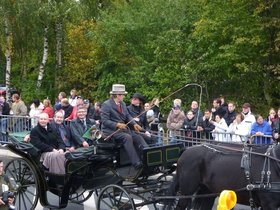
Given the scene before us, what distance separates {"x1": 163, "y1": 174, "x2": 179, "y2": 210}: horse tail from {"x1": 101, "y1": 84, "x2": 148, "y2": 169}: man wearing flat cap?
75 centimetres

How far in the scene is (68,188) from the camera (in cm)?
918

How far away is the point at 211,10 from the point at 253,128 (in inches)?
397

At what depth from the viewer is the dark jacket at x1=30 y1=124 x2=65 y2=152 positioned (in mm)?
9577

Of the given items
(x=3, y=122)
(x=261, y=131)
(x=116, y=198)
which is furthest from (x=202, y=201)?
(x=3, y=122)

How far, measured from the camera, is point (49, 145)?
9.69m

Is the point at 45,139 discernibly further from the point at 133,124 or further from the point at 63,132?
the point at 133,124

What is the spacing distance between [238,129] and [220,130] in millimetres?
593

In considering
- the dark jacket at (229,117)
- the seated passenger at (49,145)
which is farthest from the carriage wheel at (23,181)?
the dark jacket at (229,117)

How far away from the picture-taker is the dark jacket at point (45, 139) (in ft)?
31.4

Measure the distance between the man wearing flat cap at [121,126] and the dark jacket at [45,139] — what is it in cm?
97

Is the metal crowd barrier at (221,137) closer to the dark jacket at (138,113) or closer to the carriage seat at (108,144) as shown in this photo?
the dark jacket at (138,113)

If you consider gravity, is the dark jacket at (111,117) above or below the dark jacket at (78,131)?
above

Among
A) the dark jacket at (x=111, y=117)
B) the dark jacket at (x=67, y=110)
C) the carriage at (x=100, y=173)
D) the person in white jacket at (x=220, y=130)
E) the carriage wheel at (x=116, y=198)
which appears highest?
the dark jacket at (x=67, y=110)

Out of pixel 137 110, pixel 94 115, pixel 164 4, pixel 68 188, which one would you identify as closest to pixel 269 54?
pixel 164 4
